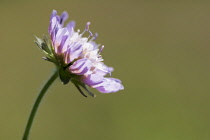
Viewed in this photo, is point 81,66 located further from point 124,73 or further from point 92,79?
point 124,73

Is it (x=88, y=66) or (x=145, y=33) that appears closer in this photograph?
(x=88, y=66)

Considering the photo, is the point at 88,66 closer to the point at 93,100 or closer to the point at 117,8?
the point at 93,100

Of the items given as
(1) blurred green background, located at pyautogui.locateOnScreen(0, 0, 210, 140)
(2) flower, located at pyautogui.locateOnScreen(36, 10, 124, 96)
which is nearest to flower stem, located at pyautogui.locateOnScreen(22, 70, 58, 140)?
(2) flower, located at pyautogui.locateOnScreen(36, 10, 124, 96)

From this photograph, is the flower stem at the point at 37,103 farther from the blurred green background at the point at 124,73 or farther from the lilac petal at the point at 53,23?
the blurred green background at the point at 124,73

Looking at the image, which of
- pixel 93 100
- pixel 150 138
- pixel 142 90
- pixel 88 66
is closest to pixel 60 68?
pixel 88 66

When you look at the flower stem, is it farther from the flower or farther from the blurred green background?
the blurred green background

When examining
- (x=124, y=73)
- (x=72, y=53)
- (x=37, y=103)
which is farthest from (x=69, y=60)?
(x=124, y=73)
